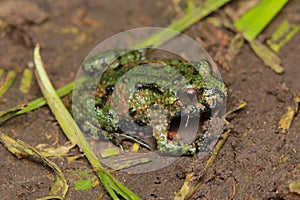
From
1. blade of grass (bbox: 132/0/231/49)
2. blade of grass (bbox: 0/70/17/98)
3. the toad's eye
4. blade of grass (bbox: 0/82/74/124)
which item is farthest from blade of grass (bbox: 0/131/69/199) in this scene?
blade of grass (bbox: 132/0/231/49)

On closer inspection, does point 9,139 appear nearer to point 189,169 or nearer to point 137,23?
point 189,169

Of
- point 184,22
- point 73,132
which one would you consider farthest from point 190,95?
point 184,22

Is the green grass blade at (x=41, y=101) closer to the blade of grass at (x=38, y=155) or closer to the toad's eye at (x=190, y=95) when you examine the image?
the blade of grass at (x=38, y=155)

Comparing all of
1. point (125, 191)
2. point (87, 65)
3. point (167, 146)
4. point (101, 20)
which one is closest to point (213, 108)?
point (167, 146)

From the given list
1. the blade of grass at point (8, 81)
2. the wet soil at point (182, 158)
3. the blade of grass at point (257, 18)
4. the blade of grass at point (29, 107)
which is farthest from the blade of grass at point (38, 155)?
the blade of grass at point (257, 18)

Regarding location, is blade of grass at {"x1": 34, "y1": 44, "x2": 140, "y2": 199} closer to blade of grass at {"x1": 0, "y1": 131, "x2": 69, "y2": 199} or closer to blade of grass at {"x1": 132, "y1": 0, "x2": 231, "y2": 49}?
blade of grass at {"x1": 0, "y1": 131, "x2": 69, "y2": 199}

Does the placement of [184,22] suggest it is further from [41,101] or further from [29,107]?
[29,107]

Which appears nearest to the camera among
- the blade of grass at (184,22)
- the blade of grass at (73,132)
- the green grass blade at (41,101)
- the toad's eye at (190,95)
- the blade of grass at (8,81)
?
the blade of grass at (73,132)
